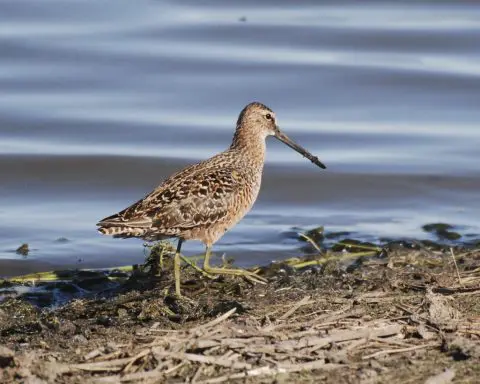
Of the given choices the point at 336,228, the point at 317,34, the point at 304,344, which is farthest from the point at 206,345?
the point at 317,34

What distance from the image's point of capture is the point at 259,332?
5.51 meters

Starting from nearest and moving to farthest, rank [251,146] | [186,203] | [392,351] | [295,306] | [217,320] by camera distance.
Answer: [392,351] < [217,320] < [295,306] < [186,203] < [251,146]

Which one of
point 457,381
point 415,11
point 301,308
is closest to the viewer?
point 457,381

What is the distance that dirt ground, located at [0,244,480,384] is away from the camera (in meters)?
5.16

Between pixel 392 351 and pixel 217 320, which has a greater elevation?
pixel 217 320

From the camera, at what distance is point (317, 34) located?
54.7 feet

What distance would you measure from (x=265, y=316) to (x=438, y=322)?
2.83 feet

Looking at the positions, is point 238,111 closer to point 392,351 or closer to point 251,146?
point 251,146

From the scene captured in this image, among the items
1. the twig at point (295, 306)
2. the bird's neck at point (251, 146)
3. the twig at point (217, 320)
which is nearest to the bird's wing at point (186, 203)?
the bird's neck at point (251, 146)

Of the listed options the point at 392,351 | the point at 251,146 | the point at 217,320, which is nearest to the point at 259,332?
the point at 217,320

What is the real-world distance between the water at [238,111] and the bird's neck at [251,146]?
1207 mm

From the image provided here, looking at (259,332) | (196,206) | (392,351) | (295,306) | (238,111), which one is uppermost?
(238,111)

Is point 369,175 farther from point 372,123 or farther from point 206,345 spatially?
point 206,345

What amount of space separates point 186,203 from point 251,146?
1131 millimetres
